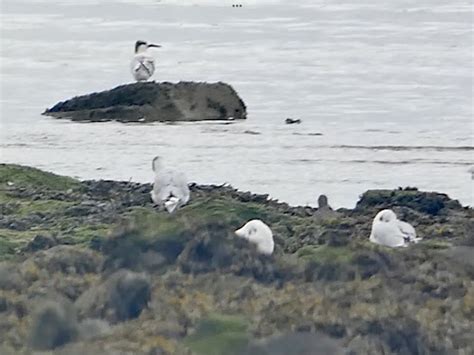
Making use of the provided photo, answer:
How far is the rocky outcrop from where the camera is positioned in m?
19.8

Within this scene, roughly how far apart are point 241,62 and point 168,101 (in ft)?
29.2

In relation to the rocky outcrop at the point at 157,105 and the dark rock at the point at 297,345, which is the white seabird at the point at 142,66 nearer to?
the rocky outcrop at the point at 157,105

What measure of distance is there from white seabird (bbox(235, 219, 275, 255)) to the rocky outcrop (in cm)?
1065

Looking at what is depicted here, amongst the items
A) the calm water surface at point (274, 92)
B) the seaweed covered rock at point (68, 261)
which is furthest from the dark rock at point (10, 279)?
the calm water surface at point (274, 92)

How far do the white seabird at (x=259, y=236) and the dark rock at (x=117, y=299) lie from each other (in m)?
1.15

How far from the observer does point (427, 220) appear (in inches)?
430

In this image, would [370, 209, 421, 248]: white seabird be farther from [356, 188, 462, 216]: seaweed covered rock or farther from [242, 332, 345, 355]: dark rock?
[242, 332, 345, 355]: dark rock

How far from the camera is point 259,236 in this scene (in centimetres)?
895

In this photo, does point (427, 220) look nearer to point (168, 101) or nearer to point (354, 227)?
point (354, 227)

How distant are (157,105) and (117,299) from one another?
12.4m

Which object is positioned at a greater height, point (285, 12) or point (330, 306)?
point (285, 12)

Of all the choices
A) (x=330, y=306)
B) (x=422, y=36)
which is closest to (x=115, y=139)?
(x=330, y=306)

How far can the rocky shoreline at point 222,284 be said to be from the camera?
23.1 ft

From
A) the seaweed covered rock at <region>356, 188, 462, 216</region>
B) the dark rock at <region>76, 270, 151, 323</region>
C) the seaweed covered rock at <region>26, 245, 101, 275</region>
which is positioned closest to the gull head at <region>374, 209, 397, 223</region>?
the seaweed covered rock at <region>356, 188, 462, 216</region>
